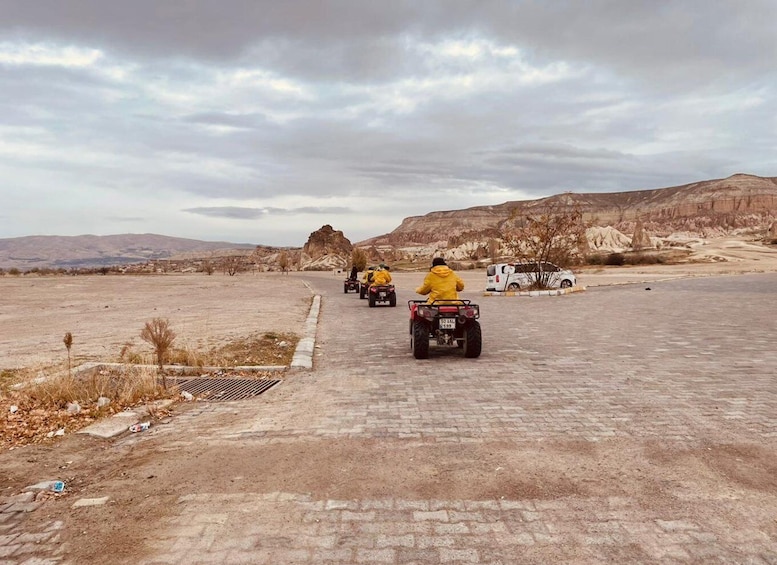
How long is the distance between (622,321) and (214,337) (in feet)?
34.5

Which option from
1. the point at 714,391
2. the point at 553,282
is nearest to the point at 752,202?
the point at 553,282

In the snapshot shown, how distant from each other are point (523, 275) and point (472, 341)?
2104cm

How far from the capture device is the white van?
29.5 metres

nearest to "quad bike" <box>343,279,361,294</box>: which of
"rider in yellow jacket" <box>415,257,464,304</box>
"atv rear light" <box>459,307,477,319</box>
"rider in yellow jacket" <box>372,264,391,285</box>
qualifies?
"rider in yellow jacket" <box>372,264,391,285</box>

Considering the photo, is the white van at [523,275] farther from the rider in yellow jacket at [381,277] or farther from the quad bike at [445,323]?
the quad bike at [445,323]

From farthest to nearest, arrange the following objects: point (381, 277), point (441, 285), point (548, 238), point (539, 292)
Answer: point (548, 238) → point (539, 292) → point (381, 277) → point (441, 285)

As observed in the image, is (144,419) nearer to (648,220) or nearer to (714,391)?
(714,391)

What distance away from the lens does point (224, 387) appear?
7.82m

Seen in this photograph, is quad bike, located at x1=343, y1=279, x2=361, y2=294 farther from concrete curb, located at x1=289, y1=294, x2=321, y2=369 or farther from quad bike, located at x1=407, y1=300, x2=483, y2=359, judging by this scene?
quad bike, located at x1=407, y1=300, x2=483, y2=359

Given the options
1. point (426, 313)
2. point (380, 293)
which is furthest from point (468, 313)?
point (380, 293)

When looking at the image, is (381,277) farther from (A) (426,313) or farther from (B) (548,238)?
(B) (548,238)

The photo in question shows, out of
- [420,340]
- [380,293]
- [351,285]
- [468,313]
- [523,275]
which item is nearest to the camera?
[468,313]

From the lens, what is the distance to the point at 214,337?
12.5 m

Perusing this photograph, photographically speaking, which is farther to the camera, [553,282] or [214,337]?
[553,282]
